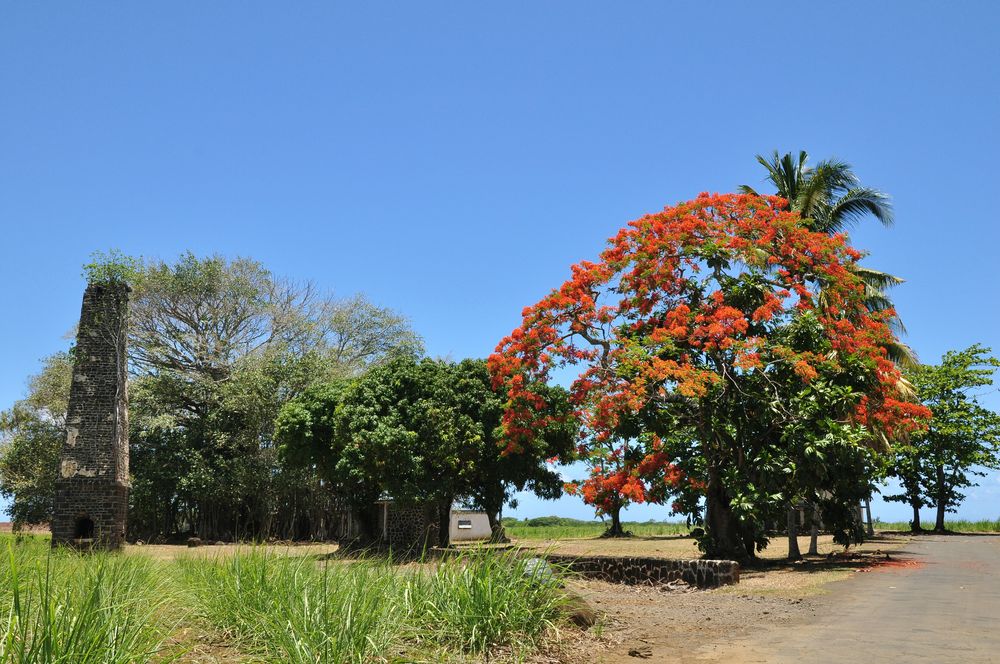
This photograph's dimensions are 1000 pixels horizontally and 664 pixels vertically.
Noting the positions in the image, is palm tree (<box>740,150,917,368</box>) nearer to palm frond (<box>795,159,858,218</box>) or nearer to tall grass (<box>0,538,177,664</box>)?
palm frond (<box>795,159,858,218</box>)

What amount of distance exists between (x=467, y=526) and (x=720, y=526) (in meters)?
22.4

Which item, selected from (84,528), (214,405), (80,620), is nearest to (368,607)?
(80,620)

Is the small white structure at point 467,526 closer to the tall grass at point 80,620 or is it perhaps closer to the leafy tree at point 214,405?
the leafy tree at point 214,405

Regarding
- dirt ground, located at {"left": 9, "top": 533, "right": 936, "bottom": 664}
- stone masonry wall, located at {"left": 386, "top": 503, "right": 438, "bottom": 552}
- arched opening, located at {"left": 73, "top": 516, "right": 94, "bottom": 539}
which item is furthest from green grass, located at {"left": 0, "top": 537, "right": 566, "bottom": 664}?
stone masonry wall, located at {"left": 386, "top": 503, "right": 438, "bottom": 552}

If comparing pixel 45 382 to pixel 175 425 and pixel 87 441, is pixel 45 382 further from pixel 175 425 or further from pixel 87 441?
pixel 87 441

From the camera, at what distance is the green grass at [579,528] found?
38.9 metres

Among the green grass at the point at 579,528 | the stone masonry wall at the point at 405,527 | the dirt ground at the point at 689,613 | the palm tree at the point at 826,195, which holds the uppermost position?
the palm tree at the point at 826,195

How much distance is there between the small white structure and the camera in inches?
1448

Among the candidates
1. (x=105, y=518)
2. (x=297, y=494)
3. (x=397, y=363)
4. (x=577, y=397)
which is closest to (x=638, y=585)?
(x=577, y=397)

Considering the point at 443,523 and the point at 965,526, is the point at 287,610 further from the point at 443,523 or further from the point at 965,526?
the point at 965,526

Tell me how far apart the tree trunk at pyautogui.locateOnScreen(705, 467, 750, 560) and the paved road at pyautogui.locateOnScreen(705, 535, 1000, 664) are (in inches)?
114

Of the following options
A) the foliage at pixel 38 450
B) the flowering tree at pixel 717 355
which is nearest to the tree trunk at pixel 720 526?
the flowering tree at pixel 717 355

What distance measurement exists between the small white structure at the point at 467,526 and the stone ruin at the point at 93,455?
56.8 feet

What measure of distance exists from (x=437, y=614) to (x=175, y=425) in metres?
29.4
